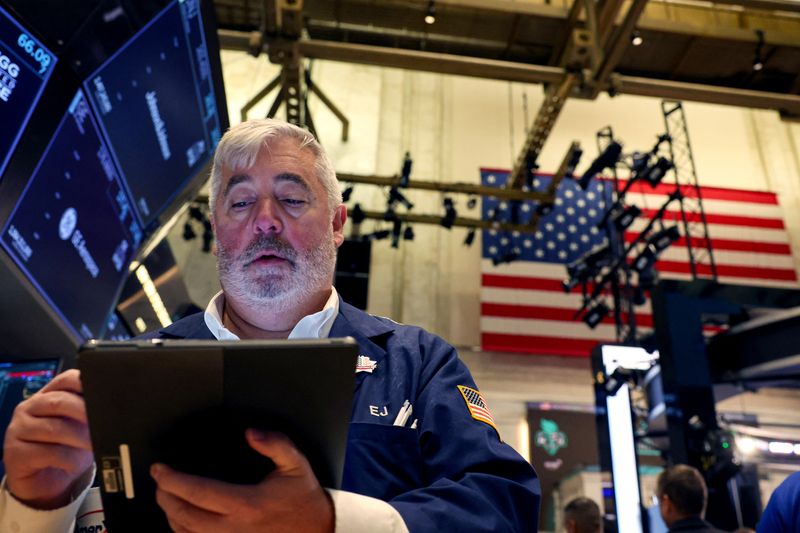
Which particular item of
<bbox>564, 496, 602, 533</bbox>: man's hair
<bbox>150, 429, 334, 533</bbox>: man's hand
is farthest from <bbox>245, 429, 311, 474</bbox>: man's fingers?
<bbox>564, 496, 602, 533</bbox>: man's hair

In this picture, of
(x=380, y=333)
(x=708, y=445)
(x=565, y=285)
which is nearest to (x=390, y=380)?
(x=380, y=333)

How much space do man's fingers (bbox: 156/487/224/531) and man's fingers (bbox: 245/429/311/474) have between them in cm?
10

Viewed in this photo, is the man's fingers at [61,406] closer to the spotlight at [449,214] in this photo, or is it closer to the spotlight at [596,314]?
the spotlight at [449,214]

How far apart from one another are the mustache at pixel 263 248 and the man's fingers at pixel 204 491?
29.3 inches

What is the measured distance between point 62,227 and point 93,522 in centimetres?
234

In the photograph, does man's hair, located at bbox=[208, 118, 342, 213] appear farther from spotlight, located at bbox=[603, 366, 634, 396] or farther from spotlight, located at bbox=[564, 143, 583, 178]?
spotlight, located at bbox=[564, 143, 583, 178]

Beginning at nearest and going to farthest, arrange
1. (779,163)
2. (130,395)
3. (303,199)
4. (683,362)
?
(130,395), (303,199), (683,362), (779,163)

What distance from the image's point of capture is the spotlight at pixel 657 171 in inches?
343

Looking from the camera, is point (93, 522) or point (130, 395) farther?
point (93, 522)

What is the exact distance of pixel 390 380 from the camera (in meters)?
1.37

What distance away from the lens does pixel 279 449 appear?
0.91 meters

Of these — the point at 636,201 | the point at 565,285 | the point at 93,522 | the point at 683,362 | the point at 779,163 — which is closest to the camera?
the point at 93,522

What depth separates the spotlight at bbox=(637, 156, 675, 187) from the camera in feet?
28.6

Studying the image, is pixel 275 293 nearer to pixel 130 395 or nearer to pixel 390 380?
pixel 390 380
